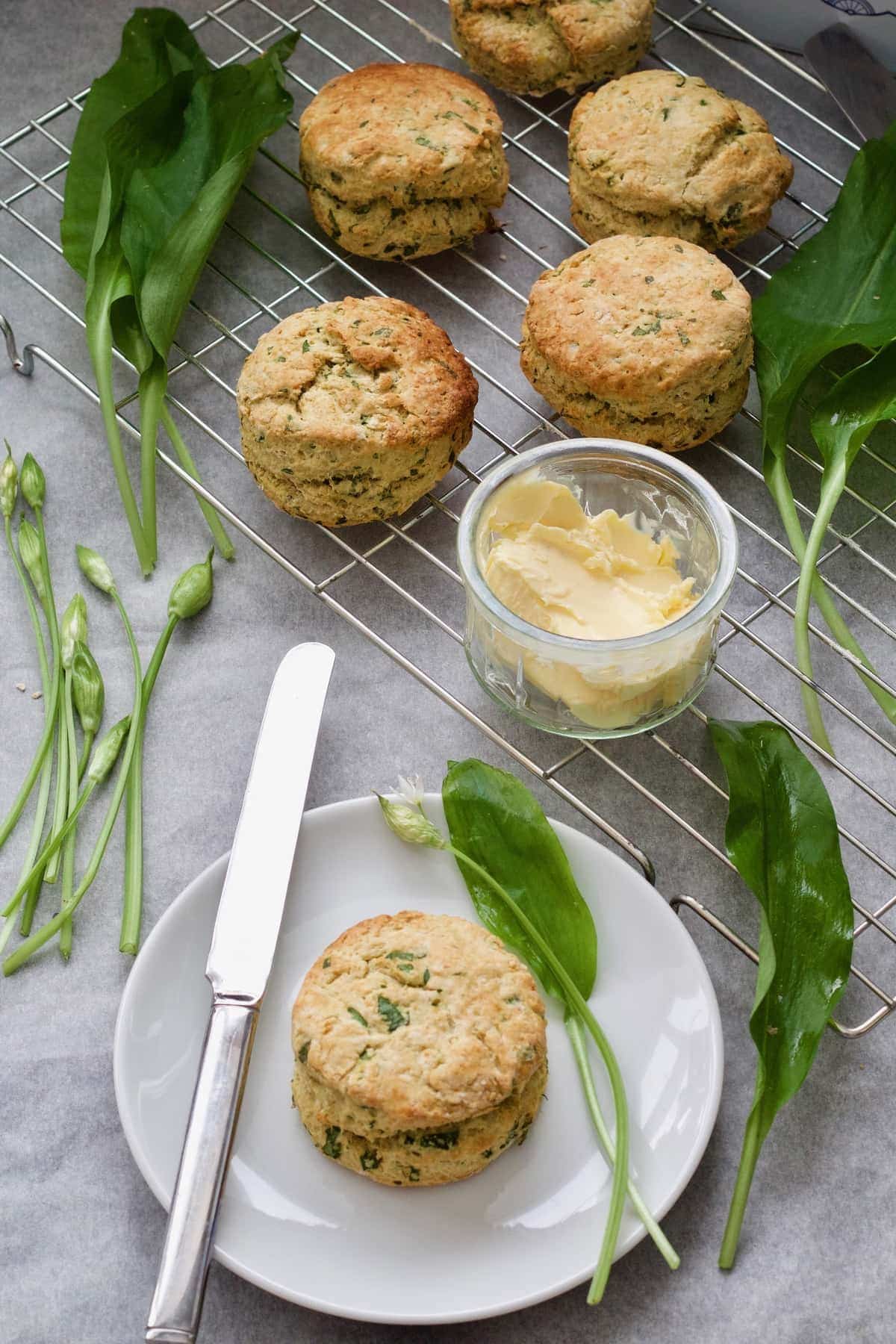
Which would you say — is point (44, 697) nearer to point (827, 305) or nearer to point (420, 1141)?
point (420, 1141)

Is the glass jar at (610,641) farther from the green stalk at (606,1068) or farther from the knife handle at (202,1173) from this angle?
the knife handle at (202,1173)

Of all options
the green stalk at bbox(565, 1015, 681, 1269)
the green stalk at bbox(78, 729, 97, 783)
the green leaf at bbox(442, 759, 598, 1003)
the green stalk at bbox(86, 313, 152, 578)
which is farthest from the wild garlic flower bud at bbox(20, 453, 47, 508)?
the green stalk at bbox(565, 1015, 681, 1269)

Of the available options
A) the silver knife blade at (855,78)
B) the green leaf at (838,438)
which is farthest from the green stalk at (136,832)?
the silver knife blade at (855,78)

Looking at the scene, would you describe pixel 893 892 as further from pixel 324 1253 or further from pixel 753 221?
pixel 753 221

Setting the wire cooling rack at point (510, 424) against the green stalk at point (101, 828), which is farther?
the wire cooling rack at point (510, 424)

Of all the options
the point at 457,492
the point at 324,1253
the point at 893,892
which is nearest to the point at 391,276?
the point at 457,492

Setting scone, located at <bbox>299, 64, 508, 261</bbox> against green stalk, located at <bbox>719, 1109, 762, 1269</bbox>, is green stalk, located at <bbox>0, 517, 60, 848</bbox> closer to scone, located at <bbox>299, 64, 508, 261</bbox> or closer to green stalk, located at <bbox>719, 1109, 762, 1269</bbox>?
scone, located at <bbox>299, 64, 508, 261</bbox>

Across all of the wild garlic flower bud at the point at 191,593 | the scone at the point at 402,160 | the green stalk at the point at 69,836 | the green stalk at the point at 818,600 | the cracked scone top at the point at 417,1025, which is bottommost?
the green stalk at the point at 69,836
